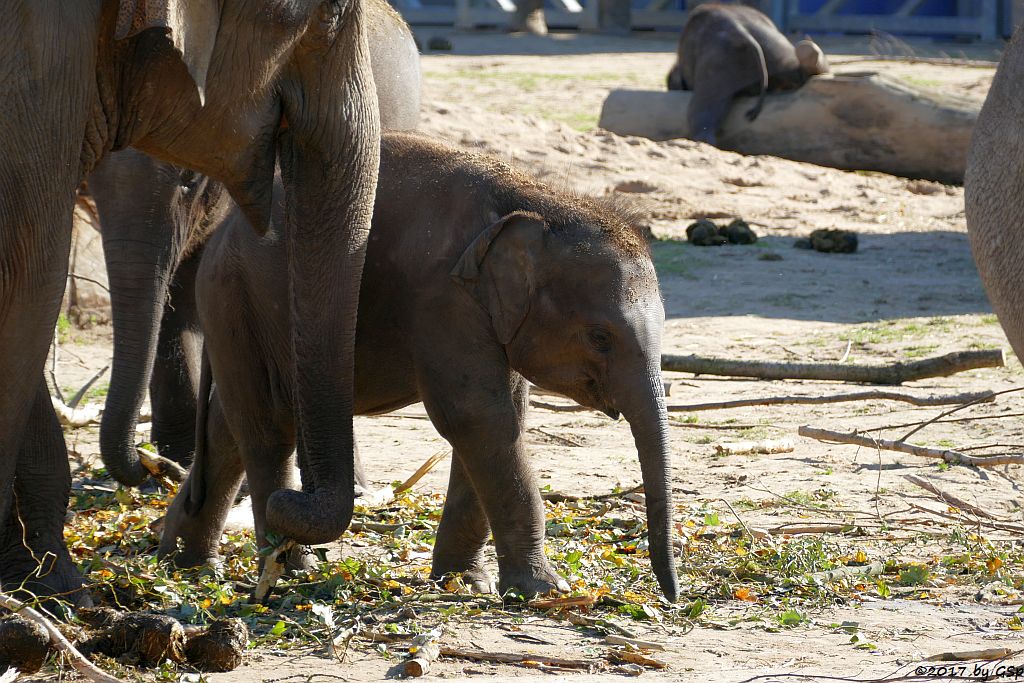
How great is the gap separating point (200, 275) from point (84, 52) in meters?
1.59

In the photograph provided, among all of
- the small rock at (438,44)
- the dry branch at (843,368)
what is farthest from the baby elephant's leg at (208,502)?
the small rock at (438,44)

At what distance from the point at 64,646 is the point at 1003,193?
2.59m

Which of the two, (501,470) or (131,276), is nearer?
(501,470)

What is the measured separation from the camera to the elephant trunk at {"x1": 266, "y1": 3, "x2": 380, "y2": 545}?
11.6 ft

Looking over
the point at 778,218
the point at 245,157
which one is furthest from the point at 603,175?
the point at 245,157

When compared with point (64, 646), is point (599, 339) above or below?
above

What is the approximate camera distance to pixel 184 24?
2.98m

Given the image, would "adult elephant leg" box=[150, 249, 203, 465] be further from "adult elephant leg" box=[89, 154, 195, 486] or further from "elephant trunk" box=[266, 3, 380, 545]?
"elephant trunk" box=[266, 3, 380, 545]

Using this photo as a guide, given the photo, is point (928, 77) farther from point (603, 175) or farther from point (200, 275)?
point (200, 275)

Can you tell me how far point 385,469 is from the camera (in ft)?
18.7

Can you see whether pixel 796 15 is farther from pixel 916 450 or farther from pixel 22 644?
pixel 22 644

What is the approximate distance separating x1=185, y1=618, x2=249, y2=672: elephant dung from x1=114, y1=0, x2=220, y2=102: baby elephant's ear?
1079mm

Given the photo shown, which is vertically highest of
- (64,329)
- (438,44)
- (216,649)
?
(438,44)

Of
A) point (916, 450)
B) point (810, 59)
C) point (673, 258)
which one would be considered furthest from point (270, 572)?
point (810, 59)
